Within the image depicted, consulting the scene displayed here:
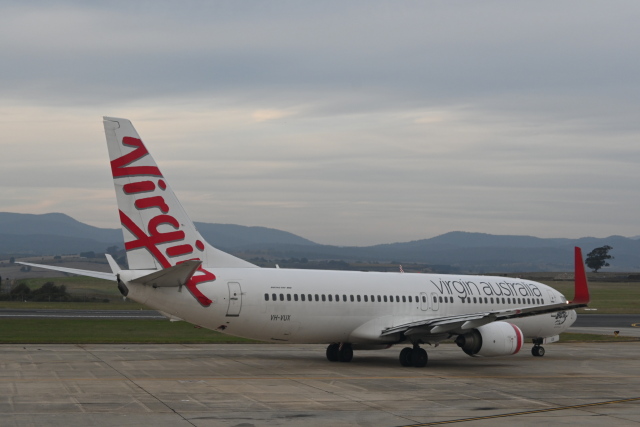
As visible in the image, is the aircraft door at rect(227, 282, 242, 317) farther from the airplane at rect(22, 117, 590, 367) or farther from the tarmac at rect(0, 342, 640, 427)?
the tarmac at rect(0, 342, 640, 427)

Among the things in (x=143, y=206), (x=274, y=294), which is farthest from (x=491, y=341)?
(x=143, y=206)

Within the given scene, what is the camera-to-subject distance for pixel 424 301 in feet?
107

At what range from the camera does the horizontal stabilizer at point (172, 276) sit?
24797mm

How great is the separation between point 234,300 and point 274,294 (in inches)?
63.3

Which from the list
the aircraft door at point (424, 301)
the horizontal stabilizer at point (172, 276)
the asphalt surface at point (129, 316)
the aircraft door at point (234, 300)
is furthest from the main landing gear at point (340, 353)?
the asphalt surface at point (129, 316)

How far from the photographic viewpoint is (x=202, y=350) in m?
34.3

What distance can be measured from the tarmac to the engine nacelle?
2.50 ft

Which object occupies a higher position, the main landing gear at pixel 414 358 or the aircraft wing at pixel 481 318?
the aircraft wing at pixel 481 318

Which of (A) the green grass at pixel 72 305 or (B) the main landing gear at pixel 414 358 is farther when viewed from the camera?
(A) the green grass at pixel 72 305

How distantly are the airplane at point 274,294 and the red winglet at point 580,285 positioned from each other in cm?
4

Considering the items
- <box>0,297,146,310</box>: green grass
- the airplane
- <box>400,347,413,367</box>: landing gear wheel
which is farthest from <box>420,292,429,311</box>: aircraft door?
<box>0,297,146,310</box>: green grass

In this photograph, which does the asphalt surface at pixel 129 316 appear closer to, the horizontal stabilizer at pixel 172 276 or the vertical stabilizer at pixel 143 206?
the vertical stabilizer at pixel 143 206

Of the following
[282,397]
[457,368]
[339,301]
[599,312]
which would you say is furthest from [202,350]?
[599,312]

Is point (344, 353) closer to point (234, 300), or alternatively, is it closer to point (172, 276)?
point (234, 300)
